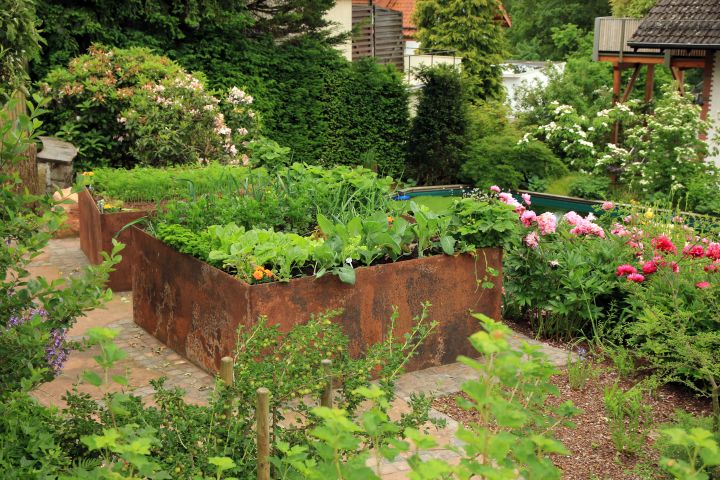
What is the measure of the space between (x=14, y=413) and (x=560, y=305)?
4.20 metres

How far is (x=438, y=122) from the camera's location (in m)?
17.9

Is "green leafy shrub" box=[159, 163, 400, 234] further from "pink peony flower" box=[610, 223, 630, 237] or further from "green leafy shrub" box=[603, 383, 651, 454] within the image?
"green leafy shrub" box=[603, 383, 651, 454]

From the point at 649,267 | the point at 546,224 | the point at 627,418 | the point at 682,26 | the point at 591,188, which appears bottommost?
the point at 627,418

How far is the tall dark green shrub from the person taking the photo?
17922 mm

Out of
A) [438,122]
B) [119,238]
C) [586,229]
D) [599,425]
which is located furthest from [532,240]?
[438,122]

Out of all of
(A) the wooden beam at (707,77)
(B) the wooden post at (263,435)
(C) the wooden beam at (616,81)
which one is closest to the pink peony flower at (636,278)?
(B) the wooden post at (263,435)

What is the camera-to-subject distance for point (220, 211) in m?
6.00

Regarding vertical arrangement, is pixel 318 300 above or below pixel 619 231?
below

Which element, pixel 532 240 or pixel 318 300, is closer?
pixel 318 300

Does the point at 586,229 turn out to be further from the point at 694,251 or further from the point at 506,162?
the point at 506,162

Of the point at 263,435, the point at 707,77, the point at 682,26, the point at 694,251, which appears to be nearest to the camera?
the point at 263,435

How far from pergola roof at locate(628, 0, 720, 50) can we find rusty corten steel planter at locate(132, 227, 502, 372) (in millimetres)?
13423

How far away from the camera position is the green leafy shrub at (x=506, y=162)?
18.1 meters

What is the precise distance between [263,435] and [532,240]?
3.89 m
